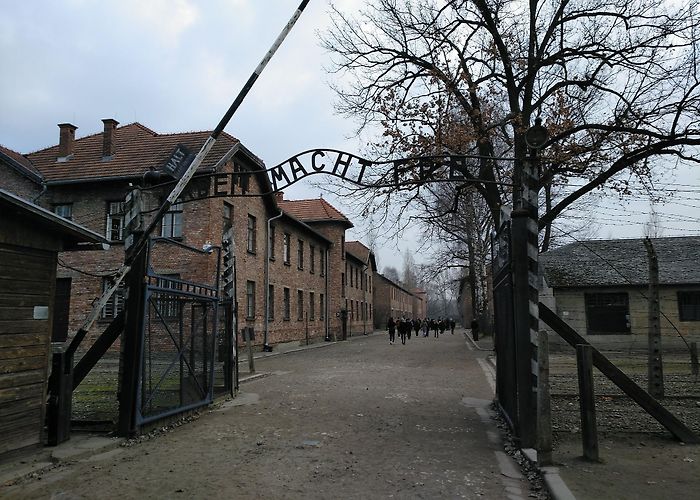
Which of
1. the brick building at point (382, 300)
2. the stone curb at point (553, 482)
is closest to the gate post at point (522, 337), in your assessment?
the stone curb at point (553, 482)

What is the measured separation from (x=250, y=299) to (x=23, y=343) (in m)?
19.1

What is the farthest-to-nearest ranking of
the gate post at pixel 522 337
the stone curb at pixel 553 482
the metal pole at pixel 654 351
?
the metal pole at pixel 654 351 → the gate post at pixel 522 337 → the stone curb at pixel 553 482

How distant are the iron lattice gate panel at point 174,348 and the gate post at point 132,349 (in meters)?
0.07

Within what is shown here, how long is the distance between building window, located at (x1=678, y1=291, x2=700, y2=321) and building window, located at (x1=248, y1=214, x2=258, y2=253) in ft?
63.7

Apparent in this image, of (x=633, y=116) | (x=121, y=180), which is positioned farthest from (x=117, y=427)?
(x=121, y=180)

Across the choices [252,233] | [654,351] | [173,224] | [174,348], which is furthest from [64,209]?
[654,351]

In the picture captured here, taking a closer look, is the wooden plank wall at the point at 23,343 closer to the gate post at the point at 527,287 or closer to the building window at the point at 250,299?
the gate post at the point at 527,287

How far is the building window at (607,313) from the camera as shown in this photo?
24.3m

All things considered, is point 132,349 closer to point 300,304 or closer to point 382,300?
point 300,304

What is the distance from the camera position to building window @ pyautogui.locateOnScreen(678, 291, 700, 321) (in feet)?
78.3

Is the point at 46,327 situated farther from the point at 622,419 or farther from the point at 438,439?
the point at 622,419

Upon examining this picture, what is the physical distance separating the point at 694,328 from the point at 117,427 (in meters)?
24.3

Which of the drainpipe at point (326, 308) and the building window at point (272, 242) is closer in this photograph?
the building window at point (272, 242)

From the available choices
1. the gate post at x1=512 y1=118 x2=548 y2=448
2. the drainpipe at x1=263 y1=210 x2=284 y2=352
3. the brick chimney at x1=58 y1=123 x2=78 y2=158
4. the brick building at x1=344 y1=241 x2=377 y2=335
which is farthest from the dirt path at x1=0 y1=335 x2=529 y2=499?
the brick building at x1=344 y1=241 x2=377 y2=335
